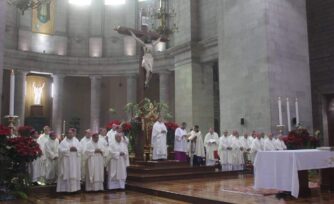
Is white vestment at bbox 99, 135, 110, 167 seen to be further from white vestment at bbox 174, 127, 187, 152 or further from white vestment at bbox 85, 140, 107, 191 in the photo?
white vestment at bbox 174, 127, 187, 152

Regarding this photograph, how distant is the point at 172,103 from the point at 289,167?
18929mm

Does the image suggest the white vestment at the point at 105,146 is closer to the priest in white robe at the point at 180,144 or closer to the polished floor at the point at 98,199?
the polished floor at the point at 98,199

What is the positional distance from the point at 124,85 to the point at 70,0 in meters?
7.21

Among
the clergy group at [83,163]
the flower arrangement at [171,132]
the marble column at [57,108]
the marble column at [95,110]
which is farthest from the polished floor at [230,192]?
the marble column at [57,108]

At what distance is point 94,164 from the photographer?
10727mm

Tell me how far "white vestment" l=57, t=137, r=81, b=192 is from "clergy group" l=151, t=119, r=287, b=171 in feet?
10.8

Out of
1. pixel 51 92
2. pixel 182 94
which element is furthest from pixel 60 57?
pixel 182 94

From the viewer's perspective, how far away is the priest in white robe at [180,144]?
1420cm

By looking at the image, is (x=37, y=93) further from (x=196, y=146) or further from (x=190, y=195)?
(x=190, y=195)

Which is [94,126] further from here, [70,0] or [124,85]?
[70,0]

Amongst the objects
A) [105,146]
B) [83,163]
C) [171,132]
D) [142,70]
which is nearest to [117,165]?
[105,146]

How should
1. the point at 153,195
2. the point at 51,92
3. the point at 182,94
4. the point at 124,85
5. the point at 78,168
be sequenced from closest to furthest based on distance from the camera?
the point at 153,195 → the point at 78,168 → the point at 182,94 → the point at 51,92 → the point at 124,85

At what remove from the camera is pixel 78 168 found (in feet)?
34.9

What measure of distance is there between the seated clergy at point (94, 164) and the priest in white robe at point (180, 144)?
12.9 ft
